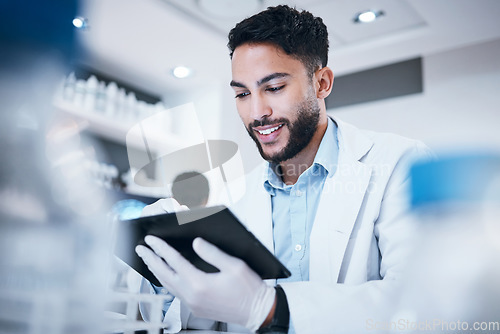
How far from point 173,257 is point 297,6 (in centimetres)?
169

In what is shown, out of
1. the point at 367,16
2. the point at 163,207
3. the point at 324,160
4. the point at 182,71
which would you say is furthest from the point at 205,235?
the point at 182,71

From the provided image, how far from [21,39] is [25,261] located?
235 mm

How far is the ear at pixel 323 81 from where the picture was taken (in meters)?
1.31

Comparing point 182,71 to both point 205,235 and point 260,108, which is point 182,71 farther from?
point 205,235

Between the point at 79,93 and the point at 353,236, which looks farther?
the point at 79,93

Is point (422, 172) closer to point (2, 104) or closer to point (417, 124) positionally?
point (2, 104)

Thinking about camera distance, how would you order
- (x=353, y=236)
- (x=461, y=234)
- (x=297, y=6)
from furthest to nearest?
1. (x=297, y=6)
2. (x=353, y=236)
3. (x=461, y=234)

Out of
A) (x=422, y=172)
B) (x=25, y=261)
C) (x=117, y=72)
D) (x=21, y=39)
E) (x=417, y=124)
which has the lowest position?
(x=25, y=261)

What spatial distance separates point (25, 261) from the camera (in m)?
0.41

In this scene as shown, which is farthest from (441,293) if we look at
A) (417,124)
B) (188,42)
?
(188,42)

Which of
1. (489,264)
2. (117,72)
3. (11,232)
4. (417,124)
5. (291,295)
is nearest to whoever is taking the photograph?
(11,232)

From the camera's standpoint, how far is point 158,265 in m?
0.82

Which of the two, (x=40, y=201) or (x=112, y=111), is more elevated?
(x=112, y=111)

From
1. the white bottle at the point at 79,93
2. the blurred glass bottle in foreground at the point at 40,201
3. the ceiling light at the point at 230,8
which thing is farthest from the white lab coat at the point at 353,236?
the white bottle at the point at 79,93
